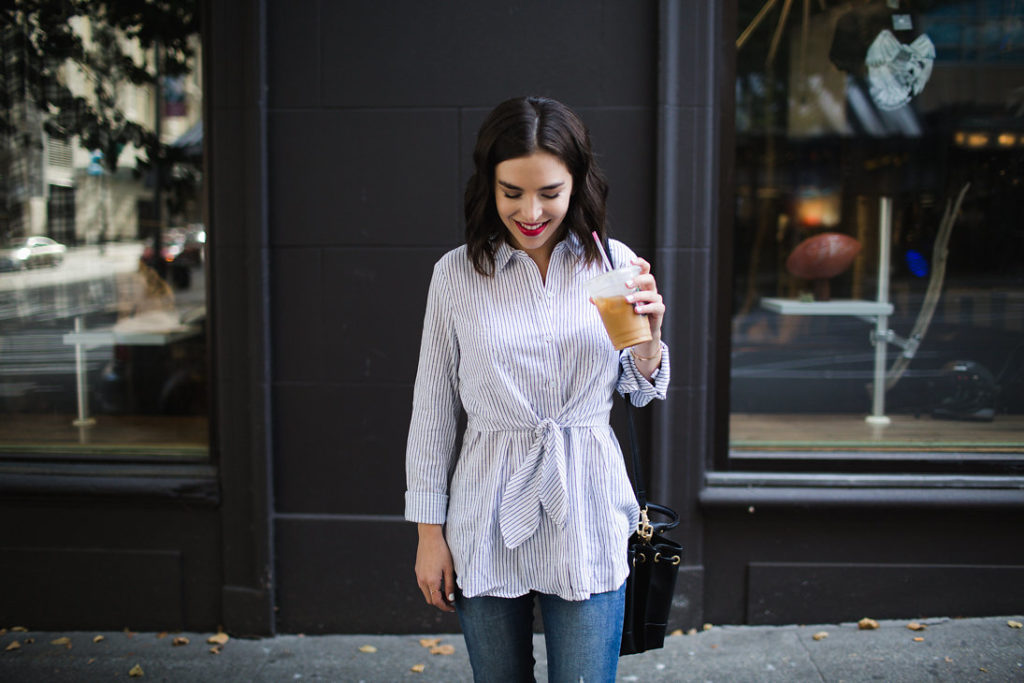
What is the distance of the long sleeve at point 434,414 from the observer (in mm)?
1933

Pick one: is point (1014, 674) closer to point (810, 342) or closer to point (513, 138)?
point (810, 342)

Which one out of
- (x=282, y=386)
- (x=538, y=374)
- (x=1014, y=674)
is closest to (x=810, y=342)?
(x=1014, y=674)

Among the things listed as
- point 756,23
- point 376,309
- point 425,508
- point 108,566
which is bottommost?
point 108,566

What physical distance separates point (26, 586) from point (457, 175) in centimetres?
261

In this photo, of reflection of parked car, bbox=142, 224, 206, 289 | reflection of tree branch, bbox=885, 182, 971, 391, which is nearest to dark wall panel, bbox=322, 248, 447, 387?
reflection of parked car, bbox=142, 224, 206, 289

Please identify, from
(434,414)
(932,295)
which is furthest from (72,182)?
(932,295)

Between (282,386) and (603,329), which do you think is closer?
(603,329)

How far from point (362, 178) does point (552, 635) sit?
2.29 metres

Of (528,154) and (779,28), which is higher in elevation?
(779,28)

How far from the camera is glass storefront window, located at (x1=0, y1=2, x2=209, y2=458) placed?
4156 millimetres

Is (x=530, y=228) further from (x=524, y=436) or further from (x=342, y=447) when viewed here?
(x=342, y=447)

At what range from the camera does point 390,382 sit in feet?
12.1

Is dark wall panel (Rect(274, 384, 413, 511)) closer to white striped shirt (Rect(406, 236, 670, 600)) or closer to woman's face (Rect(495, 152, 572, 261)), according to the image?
white striped shirt (Rect(406, 236, 670, 600))

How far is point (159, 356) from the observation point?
4.25 m
